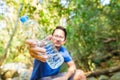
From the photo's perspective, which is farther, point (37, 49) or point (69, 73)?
point (69, 73)

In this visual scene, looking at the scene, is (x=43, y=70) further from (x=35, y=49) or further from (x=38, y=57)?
(x=35, y=49)

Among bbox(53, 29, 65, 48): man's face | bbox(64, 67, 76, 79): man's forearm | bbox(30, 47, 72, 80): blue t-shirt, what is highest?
bbox(53, 29, 65, 48): man's face

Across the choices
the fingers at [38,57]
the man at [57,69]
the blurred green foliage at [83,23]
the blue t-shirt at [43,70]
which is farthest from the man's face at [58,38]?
the blurred green foliage at [83,23]

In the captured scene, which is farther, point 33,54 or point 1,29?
point 1,29

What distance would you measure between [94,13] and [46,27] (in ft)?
3.84

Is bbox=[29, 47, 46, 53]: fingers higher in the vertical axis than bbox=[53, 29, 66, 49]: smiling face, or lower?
lower

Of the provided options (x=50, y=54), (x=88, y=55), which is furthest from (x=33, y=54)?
(x=88, y=55)

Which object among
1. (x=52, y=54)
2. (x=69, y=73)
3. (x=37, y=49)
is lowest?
(x=69, y=73)

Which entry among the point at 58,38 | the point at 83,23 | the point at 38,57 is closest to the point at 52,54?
the point at 58,38

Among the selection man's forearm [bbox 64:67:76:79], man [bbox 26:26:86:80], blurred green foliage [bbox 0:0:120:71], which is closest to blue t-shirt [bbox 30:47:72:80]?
man [bbox 26:26:86:80]

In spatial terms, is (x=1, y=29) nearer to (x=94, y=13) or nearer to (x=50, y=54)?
(x=94, y=13)

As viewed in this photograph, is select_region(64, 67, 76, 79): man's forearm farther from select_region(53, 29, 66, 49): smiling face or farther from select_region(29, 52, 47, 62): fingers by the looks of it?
select_region(29, 52, 47, 62): fingers

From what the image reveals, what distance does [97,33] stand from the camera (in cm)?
797

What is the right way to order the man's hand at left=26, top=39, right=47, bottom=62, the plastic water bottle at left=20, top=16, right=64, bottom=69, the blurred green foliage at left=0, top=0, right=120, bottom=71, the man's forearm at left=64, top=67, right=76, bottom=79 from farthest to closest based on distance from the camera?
1. the blurred green foliage at left=0, top=0, right=120, bottom=71
2. the man's forearm at left=64, top=67, right=76, bottom=79
3. the plastic water bottle at left=20, top=16, right=64, bottom=69
4. the man's hand at left=26, top=39, right=47, bottom=62
